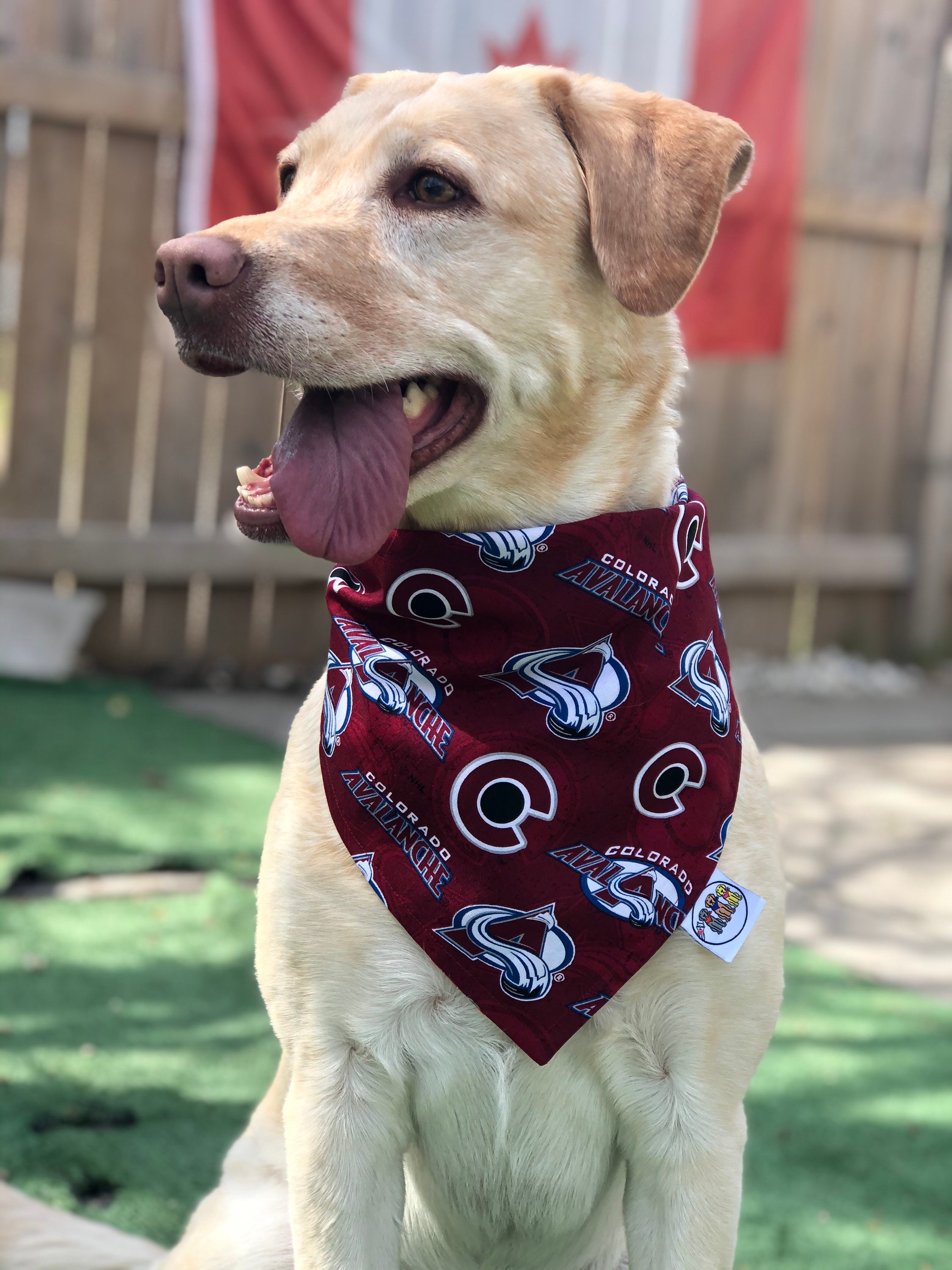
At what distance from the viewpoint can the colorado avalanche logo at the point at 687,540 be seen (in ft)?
5.98

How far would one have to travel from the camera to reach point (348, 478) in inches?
63.8

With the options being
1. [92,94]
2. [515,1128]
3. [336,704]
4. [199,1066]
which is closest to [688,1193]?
[515,1128]

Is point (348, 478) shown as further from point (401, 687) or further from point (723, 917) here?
point (723, 917)

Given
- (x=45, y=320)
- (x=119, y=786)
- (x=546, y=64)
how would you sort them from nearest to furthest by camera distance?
(x=119, y=786), (x=546, y=64), (x=45, y=320)

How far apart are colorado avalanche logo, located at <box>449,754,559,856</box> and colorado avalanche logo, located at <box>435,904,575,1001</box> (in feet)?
0.27

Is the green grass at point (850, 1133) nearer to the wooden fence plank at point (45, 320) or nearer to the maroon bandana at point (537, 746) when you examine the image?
the maroon bandana at point (537, 746)

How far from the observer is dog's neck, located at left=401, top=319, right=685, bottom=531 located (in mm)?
1751

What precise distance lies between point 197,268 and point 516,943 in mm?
898

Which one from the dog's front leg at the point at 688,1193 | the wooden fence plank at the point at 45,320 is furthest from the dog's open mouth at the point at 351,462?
the wooden fence plank at the point at 45,320

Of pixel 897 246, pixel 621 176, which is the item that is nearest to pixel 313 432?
pixel 621 176

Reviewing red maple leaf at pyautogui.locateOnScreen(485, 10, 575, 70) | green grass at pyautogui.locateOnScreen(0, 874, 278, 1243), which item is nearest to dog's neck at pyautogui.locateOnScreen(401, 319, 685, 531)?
green grass at pyautogui.locateOnScreen(0, 874, 278, 1243)

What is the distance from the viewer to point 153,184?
A: 5.34 meters

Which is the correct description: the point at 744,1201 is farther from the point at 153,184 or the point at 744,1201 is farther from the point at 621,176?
the point at 153,184

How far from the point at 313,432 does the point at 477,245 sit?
32 centimetres
